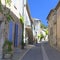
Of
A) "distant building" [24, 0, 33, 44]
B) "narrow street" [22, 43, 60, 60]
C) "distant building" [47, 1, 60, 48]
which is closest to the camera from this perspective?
"narrow street" [22, 43, 60, 60]

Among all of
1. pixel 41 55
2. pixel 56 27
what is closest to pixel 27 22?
pixel 56 27

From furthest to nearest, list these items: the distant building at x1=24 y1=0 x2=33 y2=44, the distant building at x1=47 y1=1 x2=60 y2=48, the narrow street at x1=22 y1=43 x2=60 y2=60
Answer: the distant building at x1=24 y1=0 x2=33 y2=44 < the distant building at x1=47 y1=1 x2=60 y2=48 < the narrow street at x1=22 y1=43 x2=60 y2=60

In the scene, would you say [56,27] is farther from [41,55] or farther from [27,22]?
[41,55]

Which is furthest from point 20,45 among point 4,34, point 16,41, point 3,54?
point 3,54

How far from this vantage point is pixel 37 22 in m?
96.9

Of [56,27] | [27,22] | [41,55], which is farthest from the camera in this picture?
[27,22]

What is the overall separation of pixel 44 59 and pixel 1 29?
12.1 ft

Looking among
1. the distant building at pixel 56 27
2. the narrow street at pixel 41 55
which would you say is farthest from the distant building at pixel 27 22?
the narrow street at pixel 41 55

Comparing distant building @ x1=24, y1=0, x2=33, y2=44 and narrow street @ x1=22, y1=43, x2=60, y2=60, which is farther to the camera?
distant building @ x1=24, y1=0, x2=33, y2=44

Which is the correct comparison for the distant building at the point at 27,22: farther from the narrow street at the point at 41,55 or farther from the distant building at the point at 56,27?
the narrow street at the point at 41,55

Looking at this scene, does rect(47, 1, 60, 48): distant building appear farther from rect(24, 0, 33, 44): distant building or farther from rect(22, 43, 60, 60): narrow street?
rect(22, 43, 60, 60): narrow street

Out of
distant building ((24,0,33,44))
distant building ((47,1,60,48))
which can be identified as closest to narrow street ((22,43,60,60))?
distant building ((47,1,60,48))

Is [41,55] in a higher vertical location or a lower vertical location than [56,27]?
lower

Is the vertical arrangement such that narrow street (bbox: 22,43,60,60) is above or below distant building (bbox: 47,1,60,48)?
below
